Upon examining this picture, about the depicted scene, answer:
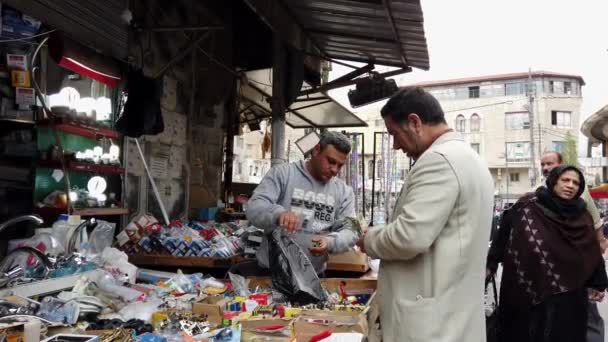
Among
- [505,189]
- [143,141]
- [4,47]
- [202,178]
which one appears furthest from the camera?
[505,189]

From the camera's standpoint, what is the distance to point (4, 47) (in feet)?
10.2

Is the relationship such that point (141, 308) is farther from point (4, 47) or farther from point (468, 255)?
point (4, 47)

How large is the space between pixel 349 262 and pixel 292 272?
114 centimetres

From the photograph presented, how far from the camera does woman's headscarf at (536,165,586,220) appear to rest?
3.55 meters

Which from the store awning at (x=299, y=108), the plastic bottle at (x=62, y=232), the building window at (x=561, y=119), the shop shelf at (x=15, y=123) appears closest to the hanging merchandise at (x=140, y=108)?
the shop shelf at (x=15, y=123)

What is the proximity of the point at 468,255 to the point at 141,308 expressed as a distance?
156 centimetres

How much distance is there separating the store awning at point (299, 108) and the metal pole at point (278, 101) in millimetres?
2070

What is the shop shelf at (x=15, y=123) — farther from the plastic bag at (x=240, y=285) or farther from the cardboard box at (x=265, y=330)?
the cardboard box at (x=265, y=330)

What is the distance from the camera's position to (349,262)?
3748 mm

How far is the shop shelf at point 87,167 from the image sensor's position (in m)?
3.57

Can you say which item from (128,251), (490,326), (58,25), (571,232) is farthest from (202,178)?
(571,232)

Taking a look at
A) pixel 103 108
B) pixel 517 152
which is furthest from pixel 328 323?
pixel 517 152

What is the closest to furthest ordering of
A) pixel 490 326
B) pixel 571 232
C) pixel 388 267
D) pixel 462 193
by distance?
pixel 462 193 < pixel 388 267 < pixel 571 232 < pixel 490 326

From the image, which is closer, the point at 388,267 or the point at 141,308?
the point at 388,267
